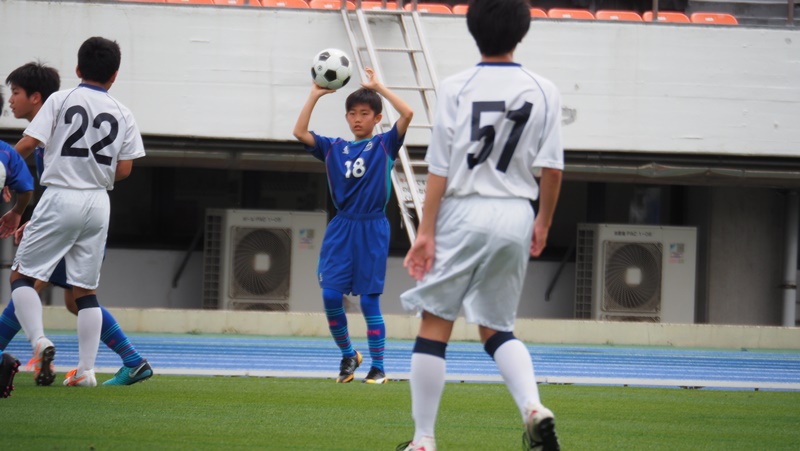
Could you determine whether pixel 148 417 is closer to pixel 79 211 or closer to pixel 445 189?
pixel 79 211

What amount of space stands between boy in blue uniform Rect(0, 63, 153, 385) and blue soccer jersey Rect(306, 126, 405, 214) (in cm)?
179

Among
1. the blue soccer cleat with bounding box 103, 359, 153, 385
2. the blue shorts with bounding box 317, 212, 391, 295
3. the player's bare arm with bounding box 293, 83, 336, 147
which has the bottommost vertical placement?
the blue soccer cleat with bounding box 103, 359, 153, 385

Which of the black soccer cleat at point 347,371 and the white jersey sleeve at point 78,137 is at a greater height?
the white jersey sleeve at point 78,137

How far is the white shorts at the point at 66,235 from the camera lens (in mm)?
6820

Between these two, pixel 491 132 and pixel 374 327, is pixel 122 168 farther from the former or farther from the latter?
pixel 491 132

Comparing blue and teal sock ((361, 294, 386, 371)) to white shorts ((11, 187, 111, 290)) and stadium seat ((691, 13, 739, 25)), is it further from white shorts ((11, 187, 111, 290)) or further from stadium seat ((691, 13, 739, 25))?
stadium seat ((691, 13, 739, 25))

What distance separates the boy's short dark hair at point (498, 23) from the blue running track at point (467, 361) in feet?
14.9

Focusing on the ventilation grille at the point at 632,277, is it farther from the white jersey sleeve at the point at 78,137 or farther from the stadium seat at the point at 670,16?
the white jersey sleeve at the point at 78,137

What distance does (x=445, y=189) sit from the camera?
473 cm

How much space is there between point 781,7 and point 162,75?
9.20 metres

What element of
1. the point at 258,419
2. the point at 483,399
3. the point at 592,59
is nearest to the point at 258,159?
the point at 592,59

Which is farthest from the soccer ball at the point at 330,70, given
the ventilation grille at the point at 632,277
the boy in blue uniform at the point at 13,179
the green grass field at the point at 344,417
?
the ventilation grille at the point at 632,277

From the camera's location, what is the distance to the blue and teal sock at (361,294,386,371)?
27.3 ft

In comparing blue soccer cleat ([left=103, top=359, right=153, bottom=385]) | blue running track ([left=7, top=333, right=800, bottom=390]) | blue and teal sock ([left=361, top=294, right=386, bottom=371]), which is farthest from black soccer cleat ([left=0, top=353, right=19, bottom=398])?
blue and teal sock ([left=361, top=294, right=386, bottom=371])
